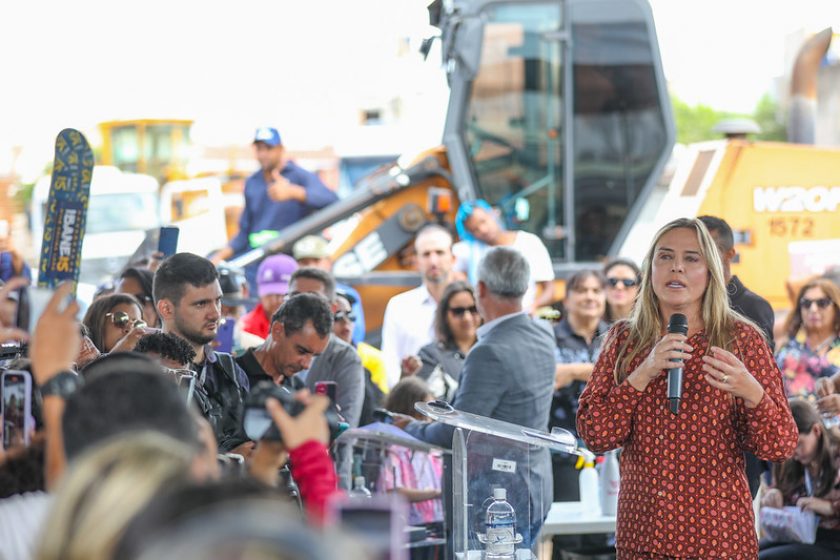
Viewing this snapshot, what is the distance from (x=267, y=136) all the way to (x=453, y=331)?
12.3 ft

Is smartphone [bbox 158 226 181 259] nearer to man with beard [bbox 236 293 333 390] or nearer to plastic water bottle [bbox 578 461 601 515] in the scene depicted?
man with beard [bbox 236 293 333 390]

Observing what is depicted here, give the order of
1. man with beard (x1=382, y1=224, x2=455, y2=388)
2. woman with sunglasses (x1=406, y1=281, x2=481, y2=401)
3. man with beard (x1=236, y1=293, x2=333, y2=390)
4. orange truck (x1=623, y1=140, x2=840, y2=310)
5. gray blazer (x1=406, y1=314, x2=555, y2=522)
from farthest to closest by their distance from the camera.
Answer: orange truck (x1=623, y1=140, x2=840, y2=310) → man with beard (x1=382, y1=224, x2=455, y2=388) → woman with sunglasses (x1=406, y1=281, x2=481, y2=401) → gray blazer (x1=406, y1=314, x2=555, y2=522) → man with beard (x1=236, y1=293, x2=333, y2=390)

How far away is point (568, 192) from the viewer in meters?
12.3

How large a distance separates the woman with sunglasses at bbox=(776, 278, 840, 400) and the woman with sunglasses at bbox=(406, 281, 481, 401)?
6.15ft

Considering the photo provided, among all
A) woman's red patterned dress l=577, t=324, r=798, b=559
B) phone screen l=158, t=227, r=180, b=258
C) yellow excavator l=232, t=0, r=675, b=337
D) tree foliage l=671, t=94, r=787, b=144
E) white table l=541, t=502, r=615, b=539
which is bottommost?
white table l=541, t=502, r=615, b=539

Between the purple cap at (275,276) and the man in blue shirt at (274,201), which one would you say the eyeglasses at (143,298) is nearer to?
the purple cap at (275,276)

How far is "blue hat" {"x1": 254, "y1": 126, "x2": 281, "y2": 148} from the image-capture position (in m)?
11.3

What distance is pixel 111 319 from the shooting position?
6.20m

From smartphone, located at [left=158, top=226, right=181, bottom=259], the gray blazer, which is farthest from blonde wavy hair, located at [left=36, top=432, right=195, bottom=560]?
smartphone, located at [left=158, top=226, right=181, bottom=259]

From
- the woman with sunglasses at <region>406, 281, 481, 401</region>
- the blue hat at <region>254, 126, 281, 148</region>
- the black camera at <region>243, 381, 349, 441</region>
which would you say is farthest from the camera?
the blue hat at <region>254, 126, 281, 148</region>

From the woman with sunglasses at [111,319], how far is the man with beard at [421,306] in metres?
3.21

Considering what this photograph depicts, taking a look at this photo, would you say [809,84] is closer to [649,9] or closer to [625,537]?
[649,9]

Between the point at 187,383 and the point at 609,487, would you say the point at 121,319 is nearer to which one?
the point at 187,383

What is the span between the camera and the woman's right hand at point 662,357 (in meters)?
4.52
